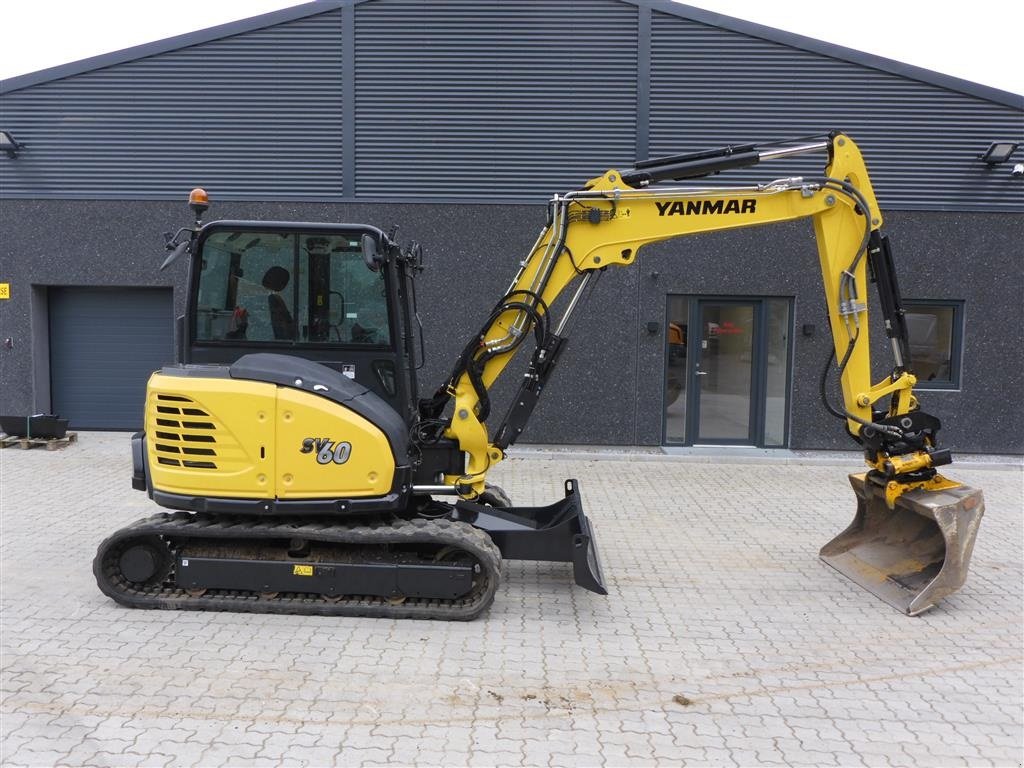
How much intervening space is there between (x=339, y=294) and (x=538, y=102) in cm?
696

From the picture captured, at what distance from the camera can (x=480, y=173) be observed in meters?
11.3

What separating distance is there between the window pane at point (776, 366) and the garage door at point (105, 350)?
9022 millimetres

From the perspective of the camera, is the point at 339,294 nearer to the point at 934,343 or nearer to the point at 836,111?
the point at 836,111

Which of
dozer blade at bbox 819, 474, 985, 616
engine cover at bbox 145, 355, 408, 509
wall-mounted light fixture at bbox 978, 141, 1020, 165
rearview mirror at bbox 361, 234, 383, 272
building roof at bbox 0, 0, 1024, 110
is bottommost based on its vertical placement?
dozer blade at bbox 819, 474, 985, 616

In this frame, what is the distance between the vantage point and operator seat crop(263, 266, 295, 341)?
5406 mm

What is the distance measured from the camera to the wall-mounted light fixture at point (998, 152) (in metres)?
10.8

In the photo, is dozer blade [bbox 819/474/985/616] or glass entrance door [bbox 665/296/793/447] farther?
glass entrance door [bbox 665/296/793/447]

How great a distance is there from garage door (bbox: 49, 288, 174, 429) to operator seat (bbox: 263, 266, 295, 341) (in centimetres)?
743

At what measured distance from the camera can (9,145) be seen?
11477 mm

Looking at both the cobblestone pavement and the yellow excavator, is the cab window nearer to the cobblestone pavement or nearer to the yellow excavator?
the yellow excavator

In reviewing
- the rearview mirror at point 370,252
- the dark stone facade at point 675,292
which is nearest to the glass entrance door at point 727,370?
the dark stone facade at point 675,292

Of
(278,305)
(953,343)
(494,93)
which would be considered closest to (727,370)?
(953,343)

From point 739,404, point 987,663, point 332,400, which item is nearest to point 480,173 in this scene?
point 739,404

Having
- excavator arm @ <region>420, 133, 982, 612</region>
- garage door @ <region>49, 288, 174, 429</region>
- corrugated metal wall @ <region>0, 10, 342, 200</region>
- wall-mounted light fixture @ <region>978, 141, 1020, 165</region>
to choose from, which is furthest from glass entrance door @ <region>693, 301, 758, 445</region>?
garage door @ <region>49, 288, 174, 429</region>
